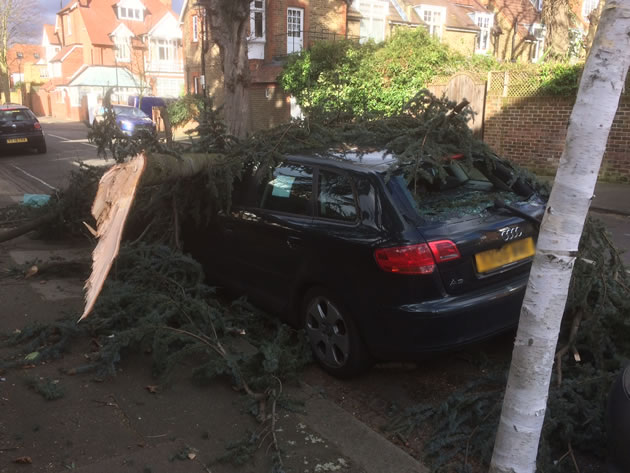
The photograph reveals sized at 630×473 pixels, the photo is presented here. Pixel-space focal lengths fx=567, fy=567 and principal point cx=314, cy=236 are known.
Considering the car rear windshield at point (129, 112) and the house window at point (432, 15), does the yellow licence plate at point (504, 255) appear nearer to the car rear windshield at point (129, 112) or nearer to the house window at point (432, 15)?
the car rear windshield at point (129, 112)

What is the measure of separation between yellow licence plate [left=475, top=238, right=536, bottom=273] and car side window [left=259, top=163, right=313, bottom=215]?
1315 millimetres

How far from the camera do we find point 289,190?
4.54 metres

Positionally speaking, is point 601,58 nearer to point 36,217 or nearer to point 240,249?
point 240,249

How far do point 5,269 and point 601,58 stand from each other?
6.25 metres

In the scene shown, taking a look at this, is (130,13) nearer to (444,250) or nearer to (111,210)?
(111,210)

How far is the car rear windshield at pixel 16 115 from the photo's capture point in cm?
1955

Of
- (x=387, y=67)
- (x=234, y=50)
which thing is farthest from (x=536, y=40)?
(x=234, y=50)

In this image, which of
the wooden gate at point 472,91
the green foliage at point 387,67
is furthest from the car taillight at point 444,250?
the green foliage at point 387,67

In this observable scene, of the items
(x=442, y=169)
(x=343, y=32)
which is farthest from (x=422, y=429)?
(x=343, y=32)

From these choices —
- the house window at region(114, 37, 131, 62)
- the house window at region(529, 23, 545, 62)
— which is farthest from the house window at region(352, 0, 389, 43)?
the house window at region(114, 37, 131, 62)

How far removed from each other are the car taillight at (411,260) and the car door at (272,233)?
845 mm

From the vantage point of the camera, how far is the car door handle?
13.9 ft

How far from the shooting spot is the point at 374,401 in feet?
12.7

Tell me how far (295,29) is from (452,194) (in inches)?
1047
